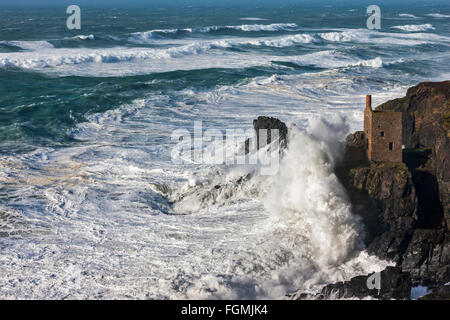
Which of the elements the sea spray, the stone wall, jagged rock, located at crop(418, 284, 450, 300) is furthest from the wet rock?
the stone wall

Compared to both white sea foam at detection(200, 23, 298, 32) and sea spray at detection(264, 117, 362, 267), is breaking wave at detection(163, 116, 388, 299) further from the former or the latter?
white sea foam at detection(200, 23, 298, 32)

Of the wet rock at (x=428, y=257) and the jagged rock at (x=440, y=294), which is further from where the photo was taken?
the wet rock at (x=428, y=257)

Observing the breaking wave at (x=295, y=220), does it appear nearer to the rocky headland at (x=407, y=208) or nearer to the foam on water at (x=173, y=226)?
the foam on water at (x=173, y=226)

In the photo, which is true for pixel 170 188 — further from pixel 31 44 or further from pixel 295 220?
pixel 31 44

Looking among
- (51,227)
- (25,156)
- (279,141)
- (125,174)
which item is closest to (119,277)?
(51,227)

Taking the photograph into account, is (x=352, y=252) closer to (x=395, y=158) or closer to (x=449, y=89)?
(x=395, y=158)

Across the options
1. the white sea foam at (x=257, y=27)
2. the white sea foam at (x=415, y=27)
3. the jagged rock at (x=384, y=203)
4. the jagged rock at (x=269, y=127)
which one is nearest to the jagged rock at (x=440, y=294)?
the jagged rock at (x=384, y=203)
